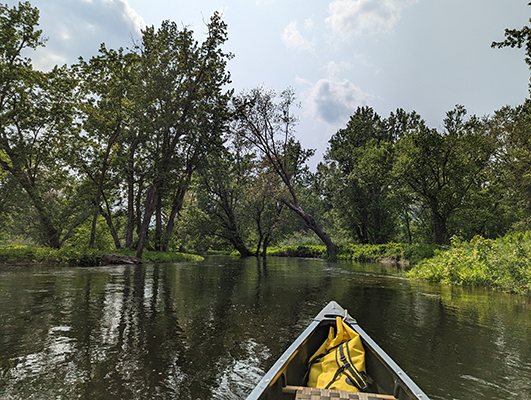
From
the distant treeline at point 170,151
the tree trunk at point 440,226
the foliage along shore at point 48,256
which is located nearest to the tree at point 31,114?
the distant treeline at point 170,151

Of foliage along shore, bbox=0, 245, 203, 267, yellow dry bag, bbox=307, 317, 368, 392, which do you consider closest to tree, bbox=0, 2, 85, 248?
foliage along shore, bbox=0, 245, 203, 267

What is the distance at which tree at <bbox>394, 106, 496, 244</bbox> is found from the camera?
2289 centimetres

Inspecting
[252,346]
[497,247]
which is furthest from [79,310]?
[497,247]

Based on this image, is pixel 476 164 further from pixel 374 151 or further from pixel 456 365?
pixel 456 365

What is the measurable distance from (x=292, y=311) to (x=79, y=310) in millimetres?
4917

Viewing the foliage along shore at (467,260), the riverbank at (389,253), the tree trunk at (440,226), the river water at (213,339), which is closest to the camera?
the river water at (213,339)

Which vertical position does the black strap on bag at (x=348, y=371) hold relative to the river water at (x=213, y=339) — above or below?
above

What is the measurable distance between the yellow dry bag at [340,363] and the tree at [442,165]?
22761 mm

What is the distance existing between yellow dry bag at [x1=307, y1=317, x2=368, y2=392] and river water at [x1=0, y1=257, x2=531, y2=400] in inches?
32.5

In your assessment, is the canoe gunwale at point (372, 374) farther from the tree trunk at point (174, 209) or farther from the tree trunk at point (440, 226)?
the tree trunk at point (174, 209)

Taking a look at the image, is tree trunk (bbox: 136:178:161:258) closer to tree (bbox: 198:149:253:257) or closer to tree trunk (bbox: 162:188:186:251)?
tree trunk (bbox: 162:188:186:251)

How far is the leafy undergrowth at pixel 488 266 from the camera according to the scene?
32.3 feet

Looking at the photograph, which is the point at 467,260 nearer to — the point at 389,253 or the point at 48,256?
the point at 389,253

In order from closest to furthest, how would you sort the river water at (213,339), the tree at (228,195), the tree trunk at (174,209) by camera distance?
the river water at (213,339) < the tree trunk at (174,209) < the tree at (228,195)
